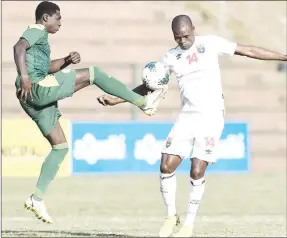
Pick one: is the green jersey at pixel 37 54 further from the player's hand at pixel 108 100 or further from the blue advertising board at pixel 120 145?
the blue advertising board at pixel 120 145

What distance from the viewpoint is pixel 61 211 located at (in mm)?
16297

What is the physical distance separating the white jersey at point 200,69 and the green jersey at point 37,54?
1.31 meters

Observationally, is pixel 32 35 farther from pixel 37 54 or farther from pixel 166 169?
pixel 166 169

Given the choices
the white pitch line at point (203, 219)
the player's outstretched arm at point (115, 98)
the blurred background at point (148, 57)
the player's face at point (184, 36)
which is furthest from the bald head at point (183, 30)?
the blurred background at point (148, 57)

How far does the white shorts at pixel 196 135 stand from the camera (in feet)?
34.5

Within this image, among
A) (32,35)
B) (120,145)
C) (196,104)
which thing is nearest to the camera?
(32,35)

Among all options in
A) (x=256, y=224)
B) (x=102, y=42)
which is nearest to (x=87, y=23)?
(x=102, y=42)

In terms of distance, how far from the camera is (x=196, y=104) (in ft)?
34.2

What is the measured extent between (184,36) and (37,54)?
5.11 feet

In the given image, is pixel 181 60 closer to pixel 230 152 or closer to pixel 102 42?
pixel 230 152

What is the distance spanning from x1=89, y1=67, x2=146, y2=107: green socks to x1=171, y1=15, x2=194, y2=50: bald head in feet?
2.43

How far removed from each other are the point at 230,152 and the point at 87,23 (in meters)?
6.51

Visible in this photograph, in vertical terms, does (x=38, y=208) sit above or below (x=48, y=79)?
below

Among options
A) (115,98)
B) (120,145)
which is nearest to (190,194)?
(115,98)
